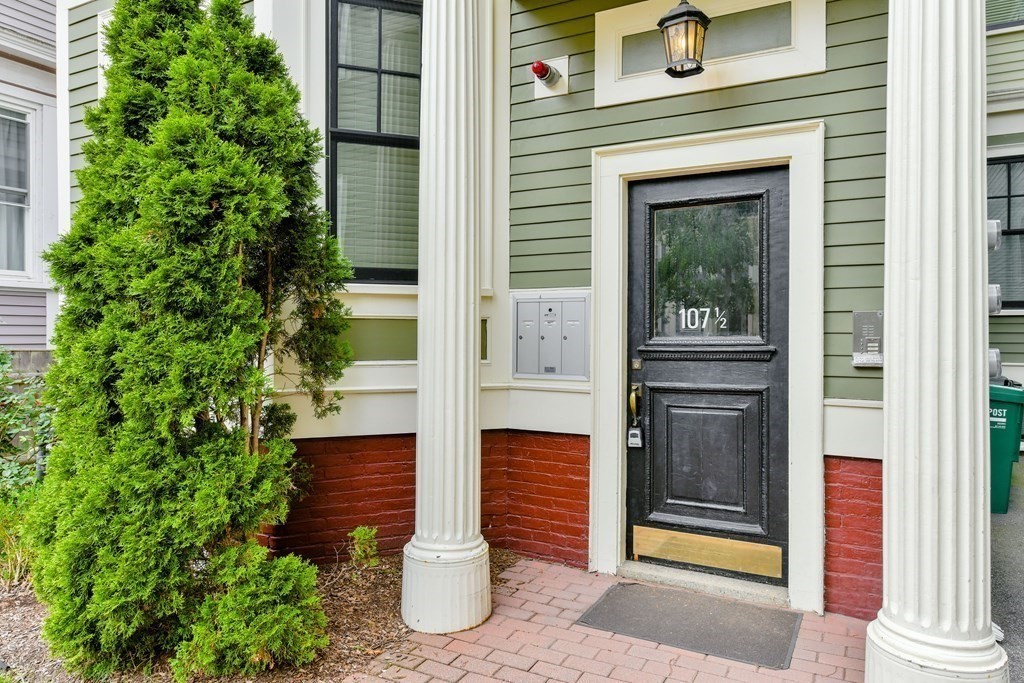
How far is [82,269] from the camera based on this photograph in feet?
9.06

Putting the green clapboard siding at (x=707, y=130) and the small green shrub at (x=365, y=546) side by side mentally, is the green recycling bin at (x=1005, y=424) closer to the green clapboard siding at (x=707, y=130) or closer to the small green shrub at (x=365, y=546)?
the green clapboard siding at (x=707, y=130)

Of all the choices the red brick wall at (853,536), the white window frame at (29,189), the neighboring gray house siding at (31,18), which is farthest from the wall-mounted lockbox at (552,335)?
the neighboring gray house siding at (31,18)

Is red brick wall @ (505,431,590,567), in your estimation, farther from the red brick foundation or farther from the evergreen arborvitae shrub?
the evergreen arborvitae shrub

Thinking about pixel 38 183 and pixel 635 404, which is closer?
pixel 635 404

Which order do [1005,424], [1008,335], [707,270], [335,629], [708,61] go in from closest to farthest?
[335,629] → [708,61] → [707,270] → [1005,424] → [1008,335]

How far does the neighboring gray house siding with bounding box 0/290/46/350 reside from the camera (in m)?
6.16

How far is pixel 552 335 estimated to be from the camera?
4.01 metres

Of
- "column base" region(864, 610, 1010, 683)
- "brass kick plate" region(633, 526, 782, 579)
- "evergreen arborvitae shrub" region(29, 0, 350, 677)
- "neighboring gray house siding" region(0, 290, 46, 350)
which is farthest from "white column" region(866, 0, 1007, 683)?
"neighboring gray house siding" region(0, 290, 46, 350)

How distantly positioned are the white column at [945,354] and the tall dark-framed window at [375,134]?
264cm

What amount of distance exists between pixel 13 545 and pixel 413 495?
2206 millimetres

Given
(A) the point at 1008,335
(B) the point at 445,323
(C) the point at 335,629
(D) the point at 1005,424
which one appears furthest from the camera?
(A) the point at 1008,335

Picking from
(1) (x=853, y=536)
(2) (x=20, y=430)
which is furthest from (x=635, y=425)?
(2) (x=20, y=430)

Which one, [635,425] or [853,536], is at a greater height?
[635,425]

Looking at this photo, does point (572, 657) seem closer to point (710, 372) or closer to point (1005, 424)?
point (710, 372)
